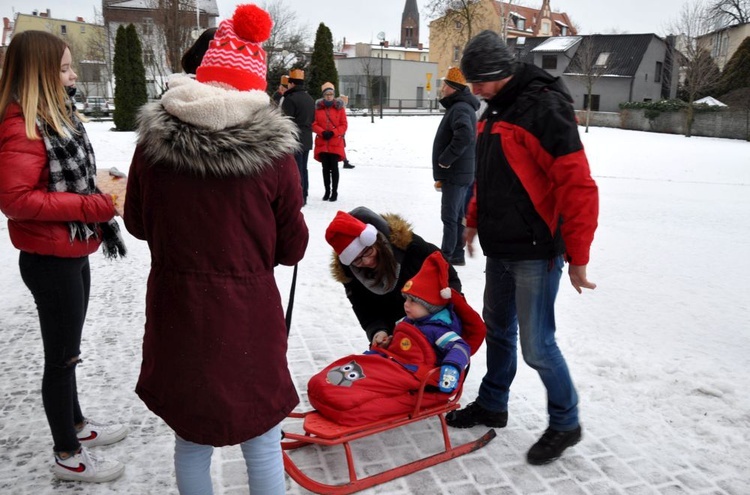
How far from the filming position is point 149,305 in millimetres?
1977

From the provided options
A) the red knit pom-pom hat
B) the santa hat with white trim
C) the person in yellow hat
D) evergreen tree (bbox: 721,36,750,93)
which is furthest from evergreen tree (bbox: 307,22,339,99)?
the red knit pom-pom hat

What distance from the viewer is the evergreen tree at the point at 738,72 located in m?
35.7

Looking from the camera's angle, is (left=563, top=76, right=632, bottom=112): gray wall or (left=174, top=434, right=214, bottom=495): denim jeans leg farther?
(left=563, top=76, right=632, bottom=112): gray wall

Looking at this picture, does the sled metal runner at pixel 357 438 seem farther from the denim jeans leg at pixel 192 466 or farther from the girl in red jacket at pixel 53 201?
the girl in red jacket at pixel 53 201

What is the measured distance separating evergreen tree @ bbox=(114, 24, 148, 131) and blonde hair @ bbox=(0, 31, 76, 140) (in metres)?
22.4

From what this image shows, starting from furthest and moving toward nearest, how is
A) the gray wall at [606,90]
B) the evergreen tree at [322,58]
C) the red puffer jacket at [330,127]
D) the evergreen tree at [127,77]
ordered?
the gray wall at [606,90] < the evergreen tree at [322,58] < the evergreen tree at [127,77] < the red puffer jacket at [330,127]

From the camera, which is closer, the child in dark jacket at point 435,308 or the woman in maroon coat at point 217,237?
the woman in maroon coat at point 217,237

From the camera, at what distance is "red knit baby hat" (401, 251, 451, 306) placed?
3.25 meters

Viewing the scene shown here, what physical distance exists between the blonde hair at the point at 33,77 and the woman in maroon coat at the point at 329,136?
24.4 ft

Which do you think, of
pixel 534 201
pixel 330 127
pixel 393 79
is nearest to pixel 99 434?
pixel 534 201

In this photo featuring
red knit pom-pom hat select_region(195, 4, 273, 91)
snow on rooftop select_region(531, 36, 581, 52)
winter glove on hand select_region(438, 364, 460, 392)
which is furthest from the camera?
snow on rooftop select_region(531, 36, 581, 52)

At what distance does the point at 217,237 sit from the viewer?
1849 mm

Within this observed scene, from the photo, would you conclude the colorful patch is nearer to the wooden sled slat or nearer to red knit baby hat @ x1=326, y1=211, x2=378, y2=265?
the wooden sled slat

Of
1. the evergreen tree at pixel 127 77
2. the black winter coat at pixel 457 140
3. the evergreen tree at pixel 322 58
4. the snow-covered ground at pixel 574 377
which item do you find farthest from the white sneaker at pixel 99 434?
the evergreen tree at pixel 322 58
